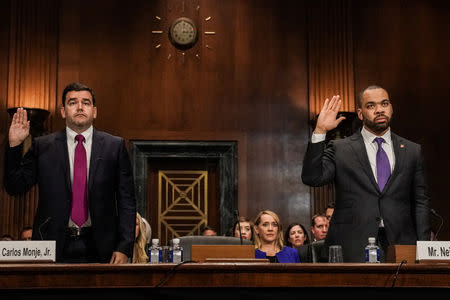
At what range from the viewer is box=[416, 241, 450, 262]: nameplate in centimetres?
257

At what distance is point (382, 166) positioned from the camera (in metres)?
3.53

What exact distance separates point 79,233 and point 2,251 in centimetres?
69

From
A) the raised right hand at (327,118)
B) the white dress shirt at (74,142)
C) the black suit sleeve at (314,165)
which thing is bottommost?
the black suit sleeve at (314,165)

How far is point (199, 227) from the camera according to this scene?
7.89 metres

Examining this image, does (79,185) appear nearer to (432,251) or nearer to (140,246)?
(140,246)

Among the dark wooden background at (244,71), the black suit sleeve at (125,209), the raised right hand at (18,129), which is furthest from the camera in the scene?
the dark wooden background at (244,71)

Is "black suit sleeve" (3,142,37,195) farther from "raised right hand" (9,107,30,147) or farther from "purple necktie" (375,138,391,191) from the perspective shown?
"purple necktie" (375,138,391,191)

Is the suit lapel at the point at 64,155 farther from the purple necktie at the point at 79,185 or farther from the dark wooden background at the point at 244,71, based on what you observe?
the dark wooden background at the point at 244,71

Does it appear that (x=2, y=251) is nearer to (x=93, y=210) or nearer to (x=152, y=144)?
(x=93, y=210)

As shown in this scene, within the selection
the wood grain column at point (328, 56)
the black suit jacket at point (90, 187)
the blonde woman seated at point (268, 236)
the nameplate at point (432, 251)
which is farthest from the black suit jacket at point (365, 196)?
the wood grain column at point (328, 56)

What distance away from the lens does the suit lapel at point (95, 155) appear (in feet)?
10.9

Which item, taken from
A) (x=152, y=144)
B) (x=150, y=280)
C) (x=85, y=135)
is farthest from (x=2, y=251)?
(x=152, y=144)

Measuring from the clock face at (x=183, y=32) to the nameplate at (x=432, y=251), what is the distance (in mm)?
5564

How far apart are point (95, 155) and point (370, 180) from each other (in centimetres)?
134
